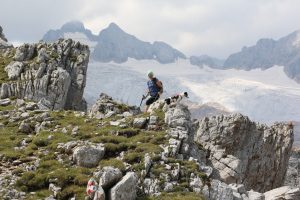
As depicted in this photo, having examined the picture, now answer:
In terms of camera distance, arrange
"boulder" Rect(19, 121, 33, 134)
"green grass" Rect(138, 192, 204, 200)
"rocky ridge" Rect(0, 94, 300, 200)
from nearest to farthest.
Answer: "rocky ridge" Rect(0, 94, 300, 200)
"green grass" Rect(138, 192, 204, 200)
"boulder" Rect(19, 121, 33, 134)

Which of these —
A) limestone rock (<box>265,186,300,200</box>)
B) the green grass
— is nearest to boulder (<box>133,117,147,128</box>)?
the green grass

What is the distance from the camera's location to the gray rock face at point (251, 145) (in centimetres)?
8175

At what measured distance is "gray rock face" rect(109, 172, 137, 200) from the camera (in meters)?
24.3

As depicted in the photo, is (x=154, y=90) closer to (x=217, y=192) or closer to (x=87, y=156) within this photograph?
(x=87, y=156)

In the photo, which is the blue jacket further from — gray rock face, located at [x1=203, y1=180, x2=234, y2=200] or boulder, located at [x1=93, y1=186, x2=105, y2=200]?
boulder, located at [x1=93, y1=186, x2=105, y2=200]

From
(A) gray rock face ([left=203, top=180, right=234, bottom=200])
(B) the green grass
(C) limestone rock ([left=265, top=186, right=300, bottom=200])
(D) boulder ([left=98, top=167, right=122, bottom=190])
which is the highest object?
(D) boulder ([left=98, top=167, right=122, bottom=190])

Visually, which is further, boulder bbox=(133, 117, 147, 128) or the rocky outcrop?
the rocky outcrop

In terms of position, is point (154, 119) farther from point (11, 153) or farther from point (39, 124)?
point (11, 153)

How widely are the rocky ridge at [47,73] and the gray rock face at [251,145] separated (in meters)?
21.8

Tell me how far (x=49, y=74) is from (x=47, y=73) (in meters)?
0.34

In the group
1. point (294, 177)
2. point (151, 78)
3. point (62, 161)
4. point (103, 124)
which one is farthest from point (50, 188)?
point (294, 177)

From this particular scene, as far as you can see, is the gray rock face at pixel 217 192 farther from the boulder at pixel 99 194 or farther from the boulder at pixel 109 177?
the boulder at pixel 99 194

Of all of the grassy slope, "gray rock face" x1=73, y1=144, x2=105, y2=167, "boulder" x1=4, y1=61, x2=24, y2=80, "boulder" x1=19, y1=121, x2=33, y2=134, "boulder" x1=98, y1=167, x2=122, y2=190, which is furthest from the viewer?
"boulder" x1=4, y1=61, x2=24, y2=80

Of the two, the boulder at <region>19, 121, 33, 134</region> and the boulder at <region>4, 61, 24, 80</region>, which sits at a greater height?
the boulder at <region>4, 61, 24, 80</region>
